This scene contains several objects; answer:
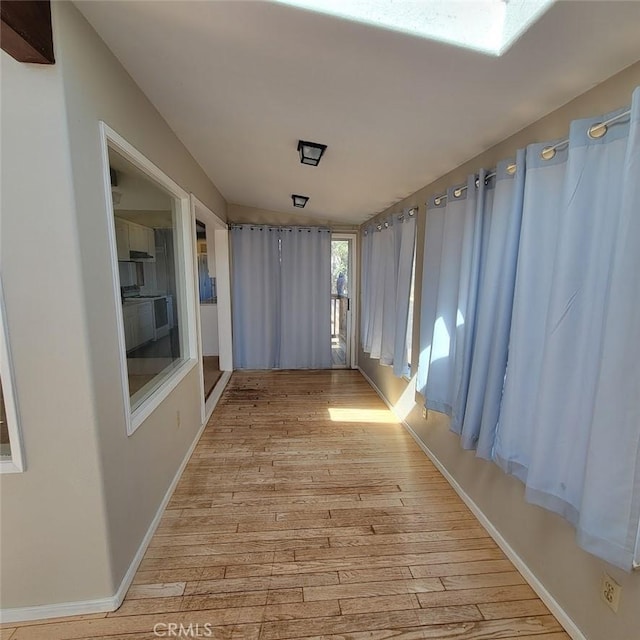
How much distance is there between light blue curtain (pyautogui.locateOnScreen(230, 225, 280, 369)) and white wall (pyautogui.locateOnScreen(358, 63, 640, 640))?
2.75m

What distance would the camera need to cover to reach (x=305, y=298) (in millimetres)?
4645

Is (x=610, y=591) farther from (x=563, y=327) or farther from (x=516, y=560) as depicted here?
(x=563, y=327)

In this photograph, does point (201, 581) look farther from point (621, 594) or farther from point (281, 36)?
point (281, 36)

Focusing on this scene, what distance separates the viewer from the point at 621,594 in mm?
1150

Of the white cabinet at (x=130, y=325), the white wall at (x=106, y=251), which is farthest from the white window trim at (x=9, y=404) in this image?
the white cabinet at (x=130, y=325)

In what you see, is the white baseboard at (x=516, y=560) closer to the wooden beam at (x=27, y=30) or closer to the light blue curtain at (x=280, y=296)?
the light blue curtain at (x=280, y=296)

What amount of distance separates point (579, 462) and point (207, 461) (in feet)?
7.58

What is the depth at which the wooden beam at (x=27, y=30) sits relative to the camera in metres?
0.92

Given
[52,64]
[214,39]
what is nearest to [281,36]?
[214,39]

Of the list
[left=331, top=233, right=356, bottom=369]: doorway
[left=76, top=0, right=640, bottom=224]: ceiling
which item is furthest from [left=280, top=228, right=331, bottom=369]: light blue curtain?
[left=76, top=0, right=640, bottom=224]: ceiling

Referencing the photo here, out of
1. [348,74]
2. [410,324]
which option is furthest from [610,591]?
[348,74]

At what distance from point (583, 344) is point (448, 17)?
1.25m

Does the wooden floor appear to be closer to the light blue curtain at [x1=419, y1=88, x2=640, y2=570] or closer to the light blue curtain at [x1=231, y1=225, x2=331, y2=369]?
the light blue curtain at [x1=419, y1=88, x2=640, y2=570]

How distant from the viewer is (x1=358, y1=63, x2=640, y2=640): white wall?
1160 millimetres
